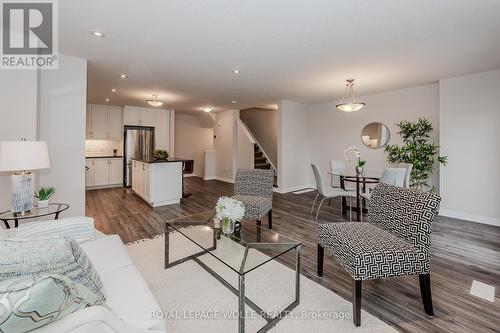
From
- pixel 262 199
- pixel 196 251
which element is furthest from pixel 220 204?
pixel 262 199

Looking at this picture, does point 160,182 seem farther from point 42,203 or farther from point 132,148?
point 132,148

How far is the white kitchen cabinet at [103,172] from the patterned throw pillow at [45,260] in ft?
21.0

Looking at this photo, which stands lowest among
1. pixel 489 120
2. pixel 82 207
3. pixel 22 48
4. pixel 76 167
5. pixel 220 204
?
pixel 82 207

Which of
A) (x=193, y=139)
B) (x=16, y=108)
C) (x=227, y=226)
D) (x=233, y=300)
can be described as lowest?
(x=233, y=300)

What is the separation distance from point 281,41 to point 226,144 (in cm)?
538

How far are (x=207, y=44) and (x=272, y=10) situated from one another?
3.25 ft

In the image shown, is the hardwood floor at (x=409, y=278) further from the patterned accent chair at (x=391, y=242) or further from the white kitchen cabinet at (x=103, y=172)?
the white kitchen cabinet at (x=103, y=172)

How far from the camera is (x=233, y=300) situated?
1.83 meters

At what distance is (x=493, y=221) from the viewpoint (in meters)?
3.70

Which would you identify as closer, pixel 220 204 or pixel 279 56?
pixel 220 204

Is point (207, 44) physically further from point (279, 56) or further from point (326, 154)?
point (326, 154)

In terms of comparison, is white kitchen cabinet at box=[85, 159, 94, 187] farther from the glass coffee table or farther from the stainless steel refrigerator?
the glass coffee table

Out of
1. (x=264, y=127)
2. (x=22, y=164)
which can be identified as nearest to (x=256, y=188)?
(x=22, y=164)

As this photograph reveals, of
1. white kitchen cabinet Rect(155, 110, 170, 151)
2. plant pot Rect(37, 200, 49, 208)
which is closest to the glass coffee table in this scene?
plant pot Rect(37, 200, 49, 208)
